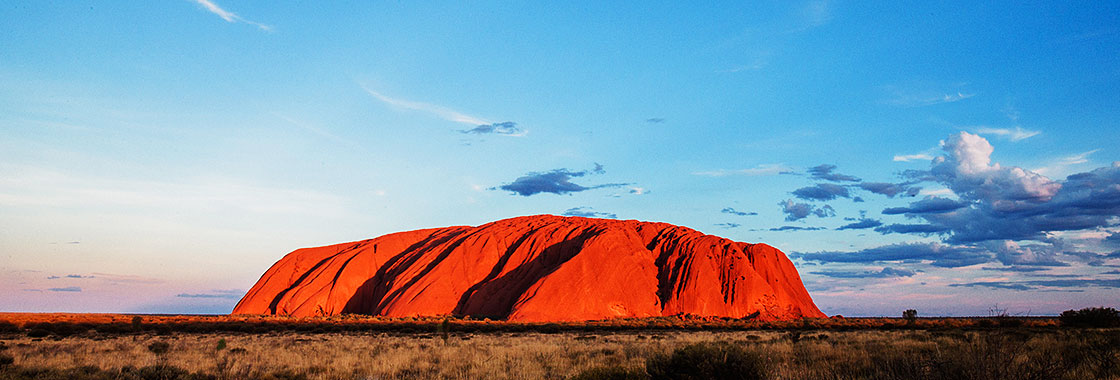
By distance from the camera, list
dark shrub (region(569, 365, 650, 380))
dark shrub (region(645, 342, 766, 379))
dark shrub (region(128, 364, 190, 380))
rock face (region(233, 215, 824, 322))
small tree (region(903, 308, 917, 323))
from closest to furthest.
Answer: dark shrub (region(569, 365, 650, 380))
dark shrub (region(645, 342, 766, 379))
dark shrub (region(128, 364, 190, 380))
small tree (region(903, 308, 917, 323))
rock face (region(233, 215, 824, 322))

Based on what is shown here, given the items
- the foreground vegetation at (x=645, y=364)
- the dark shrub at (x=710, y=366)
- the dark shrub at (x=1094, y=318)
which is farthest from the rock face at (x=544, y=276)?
the dark shrub at (x=710, y=366)

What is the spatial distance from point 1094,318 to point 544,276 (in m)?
49.1

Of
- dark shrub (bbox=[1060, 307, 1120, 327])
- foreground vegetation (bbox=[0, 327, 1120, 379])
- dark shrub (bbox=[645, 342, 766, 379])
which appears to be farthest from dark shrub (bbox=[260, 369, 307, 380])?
dark shrub (bbox=[1060, 307, 1120, 327])

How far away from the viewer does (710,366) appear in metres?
9.15

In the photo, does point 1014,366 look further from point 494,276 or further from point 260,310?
point 260,310

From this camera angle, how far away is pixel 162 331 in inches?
1569

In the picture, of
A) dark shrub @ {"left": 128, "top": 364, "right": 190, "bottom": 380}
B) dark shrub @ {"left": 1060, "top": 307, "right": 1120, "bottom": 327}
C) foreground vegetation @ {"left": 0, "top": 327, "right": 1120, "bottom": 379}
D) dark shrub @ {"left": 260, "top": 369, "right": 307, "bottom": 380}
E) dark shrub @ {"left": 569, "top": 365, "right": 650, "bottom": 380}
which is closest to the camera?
foreground vegetation @ {"left": 0, "top": 327, "right": 1120, "bottom": 379}

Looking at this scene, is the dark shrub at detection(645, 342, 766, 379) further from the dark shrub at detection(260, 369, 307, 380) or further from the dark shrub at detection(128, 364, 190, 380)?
the dark shrub at detection(128, 364, 190, 380)

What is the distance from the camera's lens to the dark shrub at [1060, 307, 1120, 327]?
35031mm

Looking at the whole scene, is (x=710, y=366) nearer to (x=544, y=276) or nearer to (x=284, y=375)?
(x=284, y=375)

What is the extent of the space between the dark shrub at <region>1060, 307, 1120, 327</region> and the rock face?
34444 mm

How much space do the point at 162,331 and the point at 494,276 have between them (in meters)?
43.1

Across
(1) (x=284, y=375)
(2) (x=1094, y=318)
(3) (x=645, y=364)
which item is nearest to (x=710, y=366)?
(3) (x=645, y=364)

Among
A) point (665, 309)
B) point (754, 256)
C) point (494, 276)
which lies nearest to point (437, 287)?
point (494, 276)
